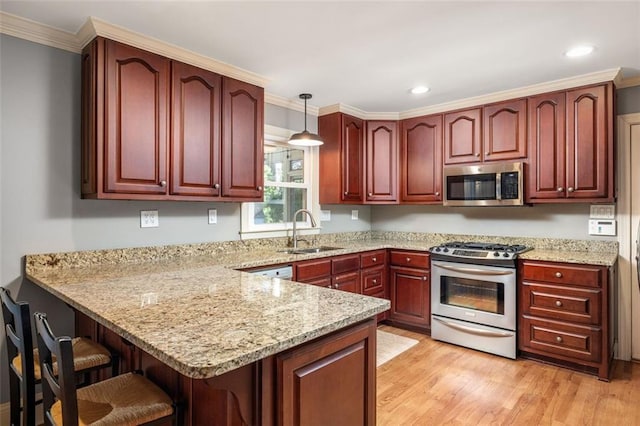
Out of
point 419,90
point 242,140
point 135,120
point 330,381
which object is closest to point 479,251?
point 419,90

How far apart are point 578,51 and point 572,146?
2.66ft

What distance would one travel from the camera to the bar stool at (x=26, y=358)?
1.30 m

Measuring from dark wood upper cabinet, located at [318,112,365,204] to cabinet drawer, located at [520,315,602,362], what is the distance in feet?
6.41

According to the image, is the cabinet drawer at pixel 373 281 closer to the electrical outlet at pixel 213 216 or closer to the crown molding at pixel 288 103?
the electrical outlet at pixel 213 216

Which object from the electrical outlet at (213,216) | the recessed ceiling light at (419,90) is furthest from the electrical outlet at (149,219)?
the recessed ceiling light at (419,90)

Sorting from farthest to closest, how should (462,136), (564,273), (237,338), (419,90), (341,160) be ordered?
(341,160), (462,136), (419,90), (564,273), (237,338)

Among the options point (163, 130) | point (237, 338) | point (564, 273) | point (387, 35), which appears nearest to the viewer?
point (237, 338)

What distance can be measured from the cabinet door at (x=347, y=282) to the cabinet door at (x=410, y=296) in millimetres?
482

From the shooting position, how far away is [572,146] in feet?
9.75

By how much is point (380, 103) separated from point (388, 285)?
1864 millimetres

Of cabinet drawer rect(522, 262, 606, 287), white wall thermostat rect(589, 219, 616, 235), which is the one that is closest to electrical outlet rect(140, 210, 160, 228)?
cabinet drawer rect(522, 262, 606, 287)

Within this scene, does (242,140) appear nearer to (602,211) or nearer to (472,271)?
(472,271)

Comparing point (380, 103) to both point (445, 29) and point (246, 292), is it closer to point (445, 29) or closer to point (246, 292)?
point (445, 29)

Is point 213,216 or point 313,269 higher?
point 213,216
